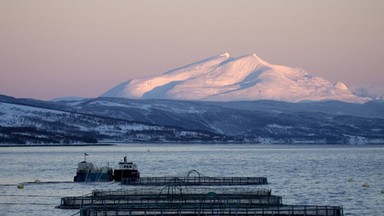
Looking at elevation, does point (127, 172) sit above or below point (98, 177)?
above

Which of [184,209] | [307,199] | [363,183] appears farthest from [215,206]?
[363,183]

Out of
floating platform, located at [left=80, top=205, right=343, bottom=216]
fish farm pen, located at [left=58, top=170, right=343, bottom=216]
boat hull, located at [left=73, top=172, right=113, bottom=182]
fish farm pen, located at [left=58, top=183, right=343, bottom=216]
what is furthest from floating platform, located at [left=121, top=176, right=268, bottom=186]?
floating platform, located at [left=80, top=205, right=343, bottom=216]

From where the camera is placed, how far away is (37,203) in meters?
103

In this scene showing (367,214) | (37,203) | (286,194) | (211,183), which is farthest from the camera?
(211,183)

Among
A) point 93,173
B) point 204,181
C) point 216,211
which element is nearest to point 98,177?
point 93,173

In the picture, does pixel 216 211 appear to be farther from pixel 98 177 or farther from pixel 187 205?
pixel 98 177

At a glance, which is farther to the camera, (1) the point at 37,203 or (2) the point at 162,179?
(2) the point at 162,179

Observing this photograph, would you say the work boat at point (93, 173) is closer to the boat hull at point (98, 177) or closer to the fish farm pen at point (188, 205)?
the boat hull at point (98, 177)

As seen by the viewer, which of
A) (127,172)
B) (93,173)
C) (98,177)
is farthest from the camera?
(98,177)

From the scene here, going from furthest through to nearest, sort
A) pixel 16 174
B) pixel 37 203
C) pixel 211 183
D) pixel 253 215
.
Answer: pixel 16 174
pixel 211 183
pixel 37 203
pixel 253 215

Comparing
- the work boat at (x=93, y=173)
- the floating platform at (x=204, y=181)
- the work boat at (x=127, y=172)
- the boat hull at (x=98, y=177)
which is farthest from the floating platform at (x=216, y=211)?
the work boat at (x=93, y=173)

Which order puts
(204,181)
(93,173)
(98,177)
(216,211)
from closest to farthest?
(216,211) < (204,181) < (93,173) < (98,177)

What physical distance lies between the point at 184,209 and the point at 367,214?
22893 millimetres

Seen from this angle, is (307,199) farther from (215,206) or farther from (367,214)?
(215,206)
